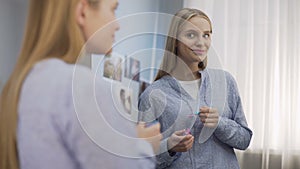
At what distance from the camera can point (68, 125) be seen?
0.82m

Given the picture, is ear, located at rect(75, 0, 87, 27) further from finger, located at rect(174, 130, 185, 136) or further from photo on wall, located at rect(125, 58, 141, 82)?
finger, located at rect(174, 130, 185, 136)

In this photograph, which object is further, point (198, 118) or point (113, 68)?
point (198, 118)

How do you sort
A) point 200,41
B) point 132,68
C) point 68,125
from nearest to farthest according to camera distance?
point 68,125 → point 132,68 → point 200,41

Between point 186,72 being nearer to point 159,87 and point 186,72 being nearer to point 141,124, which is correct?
point 159,87

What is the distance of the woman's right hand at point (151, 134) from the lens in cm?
88

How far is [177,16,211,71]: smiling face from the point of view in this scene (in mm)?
1007

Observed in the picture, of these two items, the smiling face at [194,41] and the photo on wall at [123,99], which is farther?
the smiling face at [194,41]

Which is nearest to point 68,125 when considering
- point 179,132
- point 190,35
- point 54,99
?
point 54,99

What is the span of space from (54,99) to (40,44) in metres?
0.11

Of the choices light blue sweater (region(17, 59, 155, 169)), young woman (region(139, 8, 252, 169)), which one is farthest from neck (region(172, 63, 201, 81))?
light blue sweater (region(17, 59, 155, 169))

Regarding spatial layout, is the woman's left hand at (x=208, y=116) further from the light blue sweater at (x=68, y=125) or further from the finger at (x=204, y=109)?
the light blue sweater at (x=68, y=125)

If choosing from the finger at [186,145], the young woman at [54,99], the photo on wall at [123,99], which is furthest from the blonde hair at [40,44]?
the finger at [186,145]

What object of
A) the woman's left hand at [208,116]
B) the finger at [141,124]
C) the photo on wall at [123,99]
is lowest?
the woman's left hand at [208,116]

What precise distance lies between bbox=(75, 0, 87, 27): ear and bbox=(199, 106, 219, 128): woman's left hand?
0.35 m
